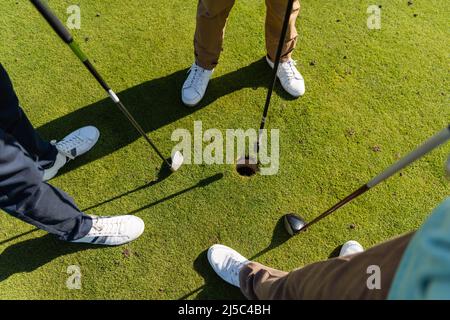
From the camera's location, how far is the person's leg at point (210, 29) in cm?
240

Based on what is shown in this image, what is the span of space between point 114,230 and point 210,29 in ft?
4.91

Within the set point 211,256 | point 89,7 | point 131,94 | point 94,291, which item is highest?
point 89,7

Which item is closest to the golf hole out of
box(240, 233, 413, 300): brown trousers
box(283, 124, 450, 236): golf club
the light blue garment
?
box(283, 124, 450, 236): golf club

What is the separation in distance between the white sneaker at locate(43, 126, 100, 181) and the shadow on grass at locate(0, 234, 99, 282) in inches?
17.8

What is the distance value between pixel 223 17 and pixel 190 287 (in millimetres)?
1806

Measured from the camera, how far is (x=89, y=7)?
3.31 m

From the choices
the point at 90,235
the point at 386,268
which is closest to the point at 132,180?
the point at 90,235

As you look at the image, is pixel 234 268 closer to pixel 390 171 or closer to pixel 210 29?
pixel 390 171

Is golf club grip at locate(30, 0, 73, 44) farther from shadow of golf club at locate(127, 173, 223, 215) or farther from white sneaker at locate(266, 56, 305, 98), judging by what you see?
white sneaker at locate(266, 56, 305, 98)

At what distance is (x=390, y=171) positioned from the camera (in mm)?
1609

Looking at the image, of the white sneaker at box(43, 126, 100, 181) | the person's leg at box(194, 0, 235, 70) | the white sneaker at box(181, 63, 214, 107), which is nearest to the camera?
the person's leg at box(194, 0, 235, 70)

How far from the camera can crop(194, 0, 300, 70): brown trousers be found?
7.99 ft

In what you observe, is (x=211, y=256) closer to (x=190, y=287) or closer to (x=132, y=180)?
(x=190, y=287)

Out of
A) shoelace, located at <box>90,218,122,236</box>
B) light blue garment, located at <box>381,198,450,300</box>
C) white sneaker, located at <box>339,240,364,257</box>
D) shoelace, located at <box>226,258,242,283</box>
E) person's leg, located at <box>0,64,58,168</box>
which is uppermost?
person's leg, located at <box>0,64,58,168</box>
